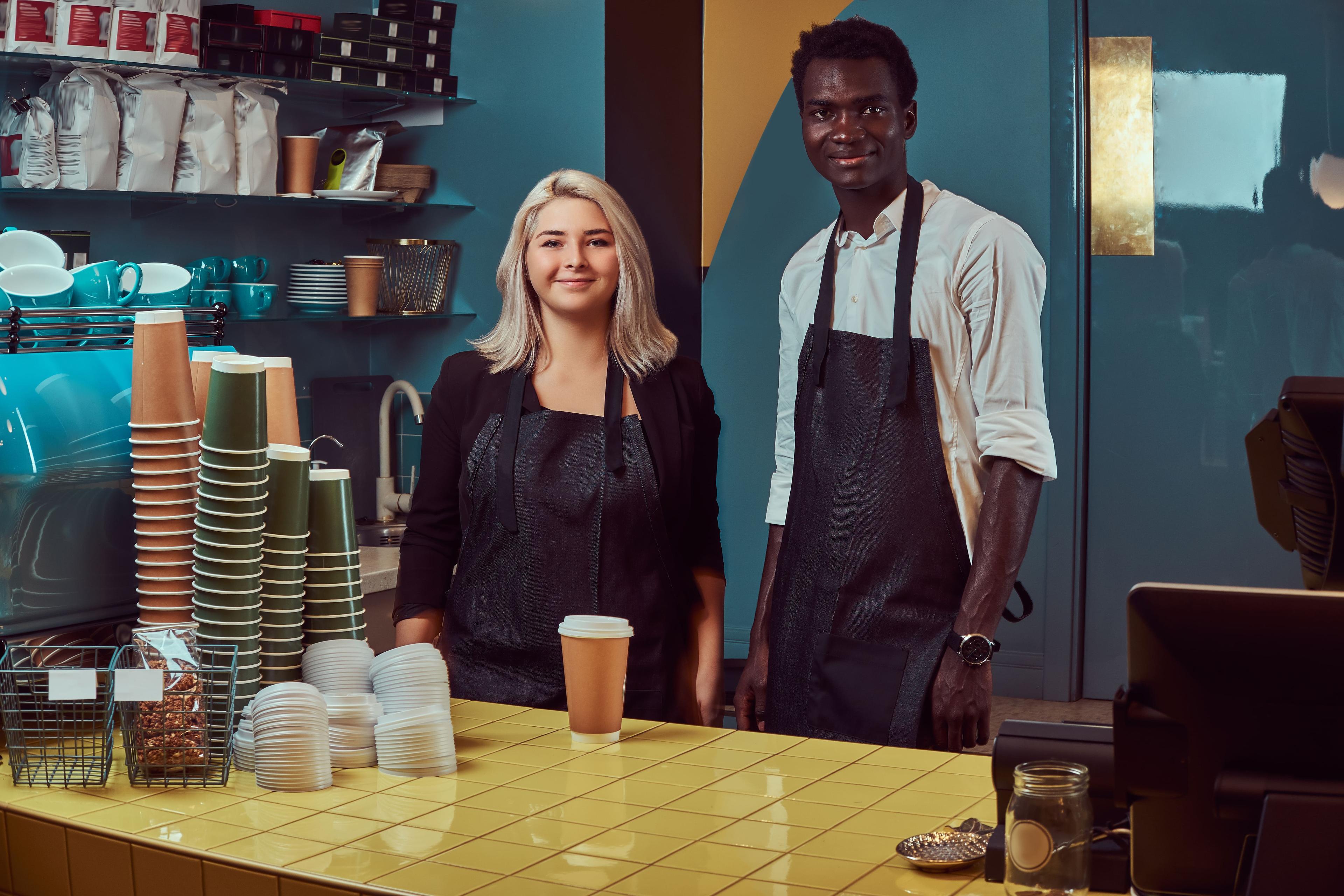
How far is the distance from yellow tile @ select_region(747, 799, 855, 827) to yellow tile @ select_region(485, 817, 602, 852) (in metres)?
0.17

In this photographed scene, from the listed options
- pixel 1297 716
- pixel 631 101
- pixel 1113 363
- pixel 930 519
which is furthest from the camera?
pixel 1113 363

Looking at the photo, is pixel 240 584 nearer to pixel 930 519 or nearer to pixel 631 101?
pixel 930 519

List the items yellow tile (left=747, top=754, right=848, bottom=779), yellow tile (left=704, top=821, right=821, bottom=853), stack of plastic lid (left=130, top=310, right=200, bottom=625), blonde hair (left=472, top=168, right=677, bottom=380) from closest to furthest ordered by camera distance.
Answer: yellow tile (left=704, top=821, right=821, bottom=853)
yellow tile (left=747, top=754, right=848, bottom=779)
stack of plastic lid (left=130, top=310, right=200, bottom=625)
blonde hair (left=472, top=168, right=677, bottom=380)

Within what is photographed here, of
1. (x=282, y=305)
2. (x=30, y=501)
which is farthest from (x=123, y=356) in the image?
(x=282, y=305)

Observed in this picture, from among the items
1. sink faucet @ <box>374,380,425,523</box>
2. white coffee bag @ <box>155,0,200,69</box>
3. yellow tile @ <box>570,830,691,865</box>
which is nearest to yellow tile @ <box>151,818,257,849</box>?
yellow tile @ <box>570,830,691,865</box>

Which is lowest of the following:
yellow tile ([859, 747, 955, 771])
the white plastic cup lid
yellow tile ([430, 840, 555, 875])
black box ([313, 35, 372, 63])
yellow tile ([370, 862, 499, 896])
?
yellow tile ([370, 862, 499, 896])

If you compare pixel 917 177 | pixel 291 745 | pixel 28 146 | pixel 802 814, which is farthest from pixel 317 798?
pixel 917 177

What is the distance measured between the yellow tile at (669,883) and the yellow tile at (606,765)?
0.29 metres

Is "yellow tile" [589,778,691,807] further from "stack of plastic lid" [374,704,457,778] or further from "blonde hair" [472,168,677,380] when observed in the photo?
"blonde hair" [472,168,677,380]

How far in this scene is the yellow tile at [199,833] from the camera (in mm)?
1271

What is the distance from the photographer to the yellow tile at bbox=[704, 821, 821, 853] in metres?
1.26

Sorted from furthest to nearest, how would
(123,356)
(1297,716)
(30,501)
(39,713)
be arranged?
(123,356), (30,501), (39,713), (1297,716)

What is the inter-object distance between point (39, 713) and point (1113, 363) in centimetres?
369

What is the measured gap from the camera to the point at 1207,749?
3.42ft
